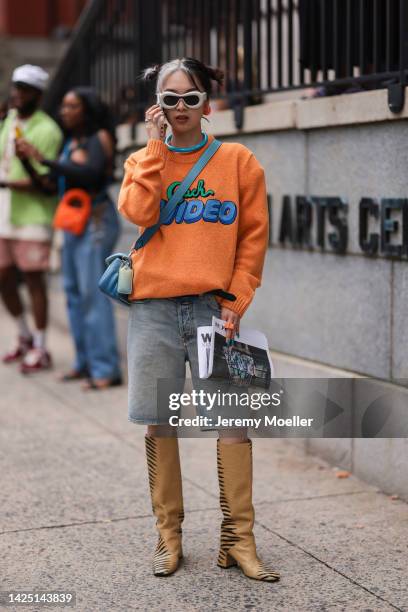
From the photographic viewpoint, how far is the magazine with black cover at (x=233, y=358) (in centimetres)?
395

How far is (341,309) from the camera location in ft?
18.7

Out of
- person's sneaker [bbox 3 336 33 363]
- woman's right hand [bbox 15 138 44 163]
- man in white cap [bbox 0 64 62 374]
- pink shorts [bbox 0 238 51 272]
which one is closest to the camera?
Result: woman's right hand [bbox 15 138 44 163]

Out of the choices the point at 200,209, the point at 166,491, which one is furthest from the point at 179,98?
the point at 166,491

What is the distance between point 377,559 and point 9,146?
4.88 metres

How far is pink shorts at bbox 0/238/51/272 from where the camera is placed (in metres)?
8.18

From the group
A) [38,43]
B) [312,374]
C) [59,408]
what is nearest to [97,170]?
[59,408]

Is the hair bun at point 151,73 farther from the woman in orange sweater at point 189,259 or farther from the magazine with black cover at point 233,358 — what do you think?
the magazine with black cover at point 233,358

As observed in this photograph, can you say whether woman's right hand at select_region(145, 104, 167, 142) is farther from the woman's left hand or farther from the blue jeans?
the blue jeans

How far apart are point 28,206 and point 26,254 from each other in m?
0.37

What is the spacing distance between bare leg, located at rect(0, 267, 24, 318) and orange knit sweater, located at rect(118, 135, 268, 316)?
4533 millimetres

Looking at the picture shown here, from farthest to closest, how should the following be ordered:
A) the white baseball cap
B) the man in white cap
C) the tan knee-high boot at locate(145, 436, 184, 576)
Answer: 1. the man in white cap
2. the white baseball cap
3. the tan knee-high boot at locate(145, 436, 184, 576)

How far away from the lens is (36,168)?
7.95 metres

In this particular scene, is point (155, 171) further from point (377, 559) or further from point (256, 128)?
point (256, 128)

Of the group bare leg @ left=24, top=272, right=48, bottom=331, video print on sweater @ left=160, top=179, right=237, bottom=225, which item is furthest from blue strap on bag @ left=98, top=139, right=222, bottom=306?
bare leg @ left=24, top=272, right=48, bottom=331
